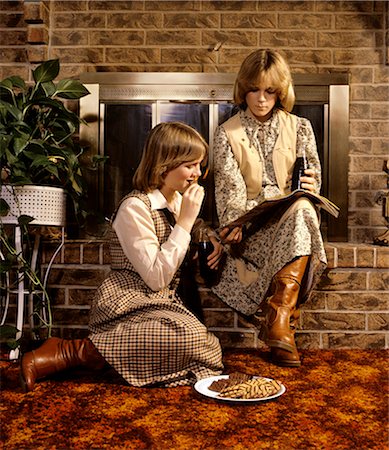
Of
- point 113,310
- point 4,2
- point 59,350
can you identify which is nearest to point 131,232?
point 113,310

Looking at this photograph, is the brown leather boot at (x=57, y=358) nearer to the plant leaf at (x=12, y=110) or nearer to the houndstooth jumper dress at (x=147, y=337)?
the houndstooth jumper dress at (x=147, y=337)

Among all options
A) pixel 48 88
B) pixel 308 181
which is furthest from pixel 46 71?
pixel 308 181

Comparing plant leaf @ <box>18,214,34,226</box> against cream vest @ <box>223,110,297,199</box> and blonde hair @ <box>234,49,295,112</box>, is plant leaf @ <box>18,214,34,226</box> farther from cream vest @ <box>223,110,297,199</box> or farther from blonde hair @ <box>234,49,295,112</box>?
blonde hair @ <box>234,49,295,112</box>

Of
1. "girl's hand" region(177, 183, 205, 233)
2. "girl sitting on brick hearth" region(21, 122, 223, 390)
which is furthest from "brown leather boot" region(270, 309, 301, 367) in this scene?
"girl's hand" region(177, 183, 205, 233)

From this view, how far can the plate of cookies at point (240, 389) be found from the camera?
4.61 feet

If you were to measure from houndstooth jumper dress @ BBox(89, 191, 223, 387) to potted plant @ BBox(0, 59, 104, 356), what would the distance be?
0.37 m

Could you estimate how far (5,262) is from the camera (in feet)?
6.14

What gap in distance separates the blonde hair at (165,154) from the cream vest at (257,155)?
0.26 metres

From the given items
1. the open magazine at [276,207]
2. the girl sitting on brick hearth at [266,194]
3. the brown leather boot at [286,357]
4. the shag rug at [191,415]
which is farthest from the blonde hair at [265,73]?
the shag rug at [191,415]

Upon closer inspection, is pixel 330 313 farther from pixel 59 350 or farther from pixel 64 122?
pixel 64 122

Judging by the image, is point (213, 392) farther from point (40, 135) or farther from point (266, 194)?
point (40, 135)

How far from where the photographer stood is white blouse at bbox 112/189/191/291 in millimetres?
1646

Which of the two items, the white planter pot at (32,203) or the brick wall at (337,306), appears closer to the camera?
the white planter pot at (32,203)

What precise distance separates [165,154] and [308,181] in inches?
19.3
